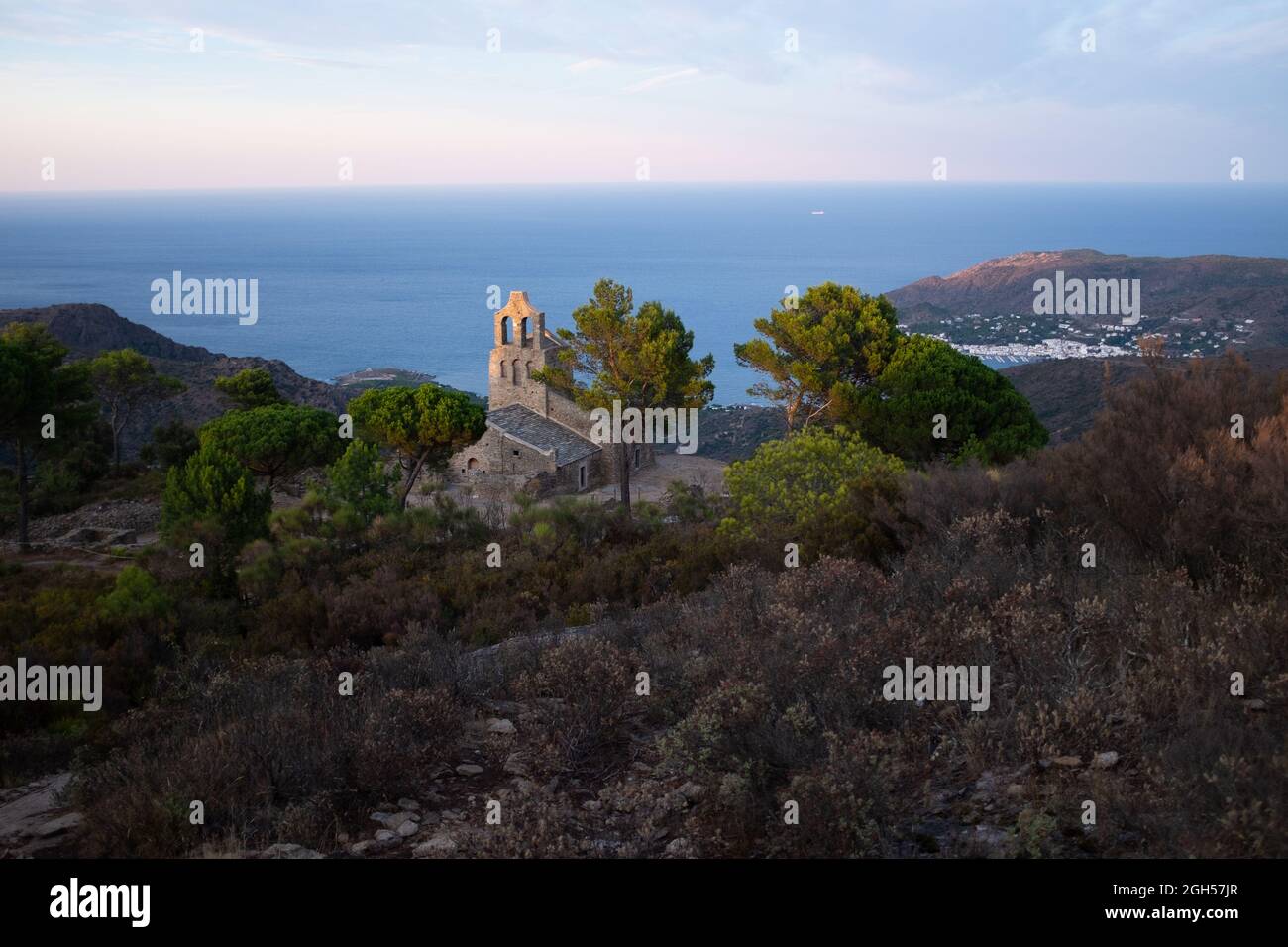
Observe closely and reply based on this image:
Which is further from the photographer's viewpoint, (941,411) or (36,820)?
(941,411)

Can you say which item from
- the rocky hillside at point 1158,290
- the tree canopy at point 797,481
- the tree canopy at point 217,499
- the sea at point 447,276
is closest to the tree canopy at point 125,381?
the tree canopy at point 217,499

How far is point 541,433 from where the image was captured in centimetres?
3039

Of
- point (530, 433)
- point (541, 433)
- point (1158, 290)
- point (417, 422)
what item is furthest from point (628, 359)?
point (1158, 290)

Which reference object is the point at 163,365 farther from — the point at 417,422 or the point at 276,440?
the point at 417,422

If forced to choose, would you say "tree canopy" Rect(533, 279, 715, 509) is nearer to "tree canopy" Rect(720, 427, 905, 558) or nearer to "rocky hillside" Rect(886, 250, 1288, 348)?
"tree canopy" Rect(720, 427, 905, 558)

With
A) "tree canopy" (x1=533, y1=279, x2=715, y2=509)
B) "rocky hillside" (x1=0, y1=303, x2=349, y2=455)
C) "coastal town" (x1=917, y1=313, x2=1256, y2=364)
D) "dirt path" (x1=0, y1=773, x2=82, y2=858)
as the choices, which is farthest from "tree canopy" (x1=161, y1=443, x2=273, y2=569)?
"coastal town" (x1=917, y1=313, x2=1256, y2=364)

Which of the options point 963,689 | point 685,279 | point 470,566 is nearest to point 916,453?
point 470,566

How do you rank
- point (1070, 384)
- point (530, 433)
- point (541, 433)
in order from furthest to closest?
point (1070, 384) → point (541, 433) → point (530, 433)

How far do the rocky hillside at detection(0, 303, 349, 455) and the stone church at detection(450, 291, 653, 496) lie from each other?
58.7 ft

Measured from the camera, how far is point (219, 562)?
14.4 meters

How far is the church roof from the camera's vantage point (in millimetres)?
29578

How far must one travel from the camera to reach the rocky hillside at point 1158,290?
197 ft

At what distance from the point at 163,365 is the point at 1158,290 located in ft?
232
